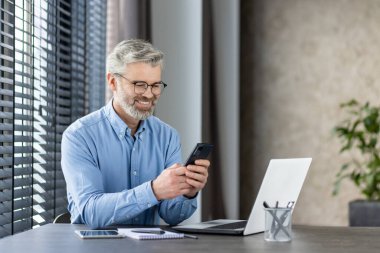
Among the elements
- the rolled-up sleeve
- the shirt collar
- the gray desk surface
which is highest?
Answer: the shirt collar

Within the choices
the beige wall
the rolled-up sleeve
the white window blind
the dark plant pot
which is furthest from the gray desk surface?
the beige wall

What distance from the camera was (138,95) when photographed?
2.57m

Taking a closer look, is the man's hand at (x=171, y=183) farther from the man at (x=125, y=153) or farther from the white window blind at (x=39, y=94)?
the white window blind at (x=39, y=94)

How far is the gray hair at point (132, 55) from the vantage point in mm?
2582

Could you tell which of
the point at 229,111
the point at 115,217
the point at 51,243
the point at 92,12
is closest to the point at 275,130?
the point at 229,111

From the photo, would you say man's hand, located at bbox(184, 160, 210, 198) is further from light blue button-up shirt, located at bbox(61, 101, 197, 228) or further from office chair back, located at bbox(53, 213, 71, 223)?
office chair back, located at bbox(53, 213, 71, 223)

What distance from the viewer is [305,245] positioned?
1936 mm

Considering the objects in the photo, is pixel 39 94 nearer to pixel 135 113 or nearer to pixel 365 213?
pixel 135 113

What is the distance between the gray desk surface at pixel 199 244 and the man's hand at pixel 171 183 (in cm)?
21

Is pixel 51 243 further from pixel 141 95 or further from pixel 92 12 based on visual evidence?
pixel 92 12

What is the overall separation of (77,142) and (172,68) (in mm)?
2122

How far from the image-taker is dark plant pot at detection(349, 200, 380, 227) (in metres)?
4.61

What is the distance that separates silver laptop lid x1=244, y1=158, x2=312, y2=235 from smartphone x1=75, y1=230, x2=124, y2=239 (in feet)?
1.27

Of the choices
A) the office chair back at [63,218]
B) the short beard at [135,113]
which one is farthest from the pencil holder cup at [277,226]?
the office chair back at [63,218]
